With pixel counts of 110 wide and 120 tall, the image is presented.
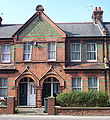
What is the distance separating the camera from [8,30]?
24.0 meters

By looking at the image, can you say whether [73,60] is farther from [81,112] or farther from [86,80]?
[81,112]

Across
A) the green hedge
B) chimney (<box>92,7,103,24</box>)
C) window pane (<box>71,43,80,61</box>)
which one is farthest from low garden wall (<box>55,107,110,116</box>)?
chimney (<box>92,7,103,24</box>)

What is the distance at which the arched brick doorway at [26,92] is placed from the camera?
20.8m

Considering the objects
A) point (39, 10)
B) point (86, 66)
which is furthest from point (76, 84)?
point (39, 10)

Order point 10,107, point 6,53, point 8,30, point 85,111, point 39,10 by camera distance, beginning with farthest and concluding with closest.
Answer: point 8,30
point 39,10
point 6,53
point 10,107
point 85,111

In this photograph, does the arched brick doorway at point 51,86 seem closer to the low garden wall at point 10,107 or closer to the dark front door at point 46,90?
the dark front door at point 46,90

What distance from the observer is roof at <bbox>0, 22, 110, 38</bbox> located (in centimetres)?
2179

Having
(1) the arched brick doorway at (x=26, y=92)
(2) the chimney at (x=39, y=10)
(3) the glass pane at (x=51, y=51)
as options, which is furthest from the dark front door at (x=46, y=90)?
(2) the chimney at (x=39, y=10)

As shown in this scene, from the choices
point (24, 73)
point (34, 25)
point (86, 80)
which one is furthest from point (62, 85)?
point (34, 25)

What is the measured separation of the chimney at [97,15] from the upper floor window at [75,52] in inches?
203

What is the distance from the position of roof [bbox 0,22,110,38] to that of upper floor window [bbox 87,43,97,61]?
3.52ft

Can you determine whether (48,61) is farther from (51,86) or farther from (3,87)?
(3,87)

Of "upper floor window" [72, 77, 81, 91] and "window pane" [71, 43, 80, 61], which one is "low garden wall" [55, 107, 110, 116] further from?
"window pane" [71, 43, 80, 61]

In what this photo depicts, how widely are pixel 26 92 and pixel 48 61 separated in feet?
13.2
